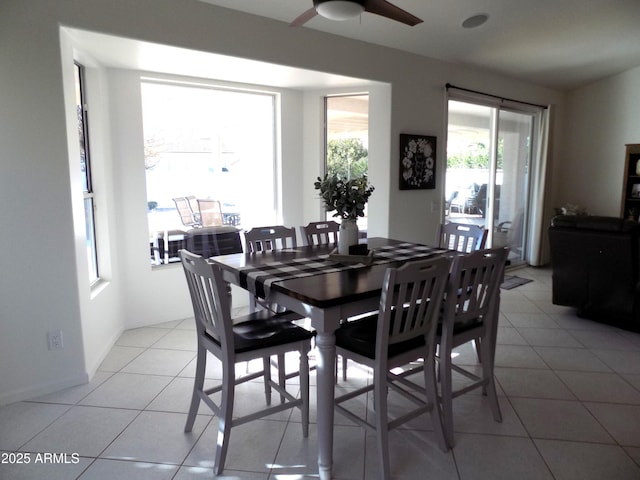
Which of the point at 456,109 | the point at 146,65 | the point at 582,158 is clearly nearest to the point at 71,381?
the point at 146,65

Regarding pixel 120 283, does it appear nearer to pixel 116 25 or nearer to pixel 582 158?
pixel 116 25

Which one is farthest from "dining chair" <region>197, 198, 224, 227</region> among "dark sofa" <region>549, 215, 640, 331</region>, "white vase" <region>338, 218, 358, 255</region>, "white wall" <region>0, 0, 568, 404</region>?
"dark sofa" <region>549, 215, 640, 331</region>

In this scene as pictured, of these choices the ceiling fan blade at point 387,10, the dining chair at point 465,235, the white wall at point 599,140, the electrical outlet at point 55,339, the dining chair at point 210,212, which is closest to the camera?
the ceiling fan blade at point 387,10

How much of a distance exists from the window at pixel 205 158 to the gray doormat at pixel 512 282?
2.90 m

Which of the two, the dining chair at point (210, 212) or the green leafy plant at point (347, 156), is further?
the green leafy plant at point (347, 156)

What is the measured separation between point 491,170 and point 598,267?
7.47 feet

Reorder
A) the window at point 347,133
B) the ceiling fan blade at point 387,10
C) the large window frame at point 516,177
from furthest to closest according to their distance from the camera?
the large window frame at point 516,177 → the window at point 347,133 → the ceiling fan blade at point 387,10

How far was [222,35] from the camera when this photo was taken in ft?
10.5

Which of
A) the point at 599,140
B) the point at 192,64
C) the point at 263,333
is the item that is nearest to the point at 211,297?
the point at 263,333

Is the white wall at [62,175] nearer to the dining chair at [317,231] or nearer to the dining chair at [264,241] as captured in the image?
the dining chair at [264,241]

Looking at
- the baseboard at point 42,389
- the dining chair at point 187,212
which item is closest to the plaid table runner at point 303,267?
the baseboard at point 42,389

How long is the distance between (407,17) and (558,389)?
2.43 metres

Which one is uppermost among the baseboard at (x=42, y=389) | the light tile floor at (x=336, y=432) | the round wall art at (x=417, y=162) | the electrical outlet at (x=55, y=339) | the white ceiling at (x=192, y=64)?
the white ceiling at (x=192, y=64)

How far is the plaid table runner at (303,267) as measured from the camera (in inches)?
86.4
